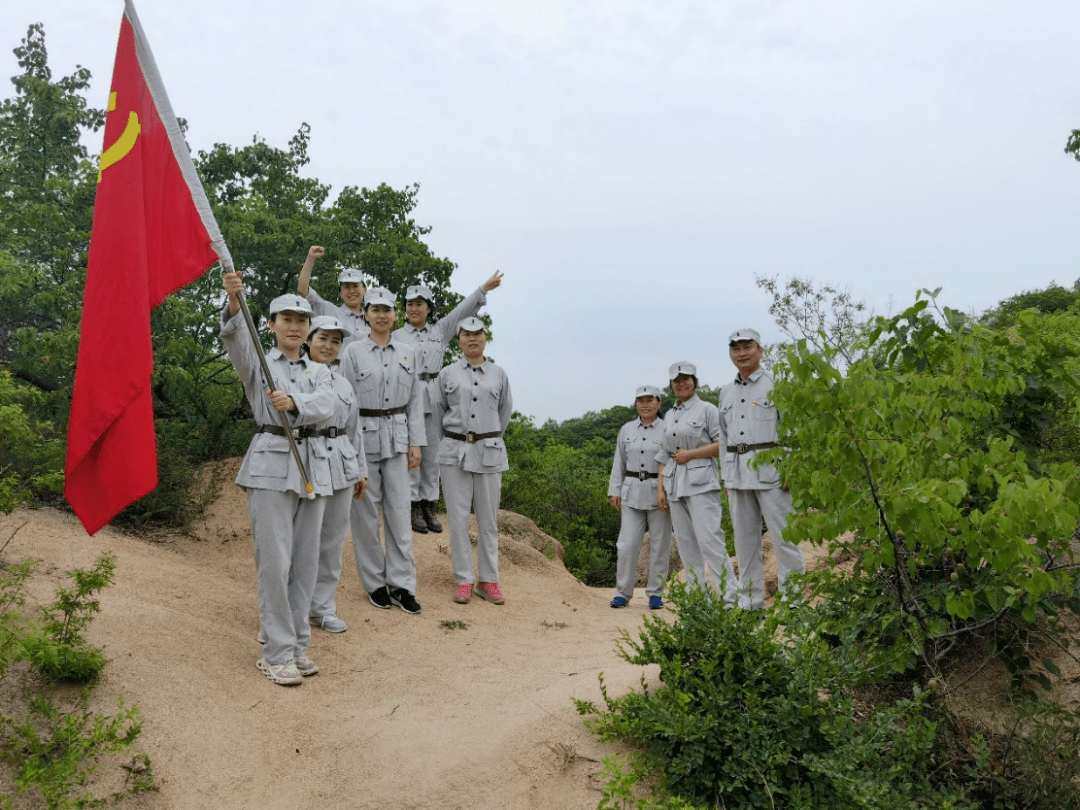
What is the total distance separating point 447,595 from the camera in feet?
26.9

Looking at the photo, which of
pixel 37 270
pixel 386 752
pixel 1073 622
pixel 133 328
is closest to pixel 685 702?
pixel 386 752

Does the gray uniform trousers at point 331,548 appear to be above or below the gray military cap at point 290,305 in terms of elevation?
below

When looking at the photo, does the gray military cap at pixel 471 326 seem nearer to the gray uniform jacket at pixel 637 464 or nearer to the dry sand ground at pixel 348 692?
the gray uniform jacket at pixel 637 464

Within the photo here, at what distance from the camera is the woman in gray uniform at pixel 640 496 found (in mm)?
9203

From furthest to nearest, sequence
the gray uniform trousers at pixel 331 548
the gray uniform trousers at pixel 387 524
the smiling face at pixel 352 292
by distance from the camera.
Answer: the smiling face at pixel 352 292
the gray uniform trousers at pixel 387 524
the gray uniform trousers at pixel 331 548

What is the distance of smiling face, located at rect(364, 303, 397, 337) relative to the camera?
7.66m

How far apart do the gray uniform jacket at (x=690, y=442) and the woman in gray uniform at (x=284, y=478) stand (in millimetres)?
3587

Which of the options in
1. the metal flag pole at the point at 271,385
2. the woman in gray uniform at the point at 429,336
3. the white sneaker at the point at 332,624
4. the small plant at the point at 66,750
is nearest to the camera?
the small plant at the point at 66,750

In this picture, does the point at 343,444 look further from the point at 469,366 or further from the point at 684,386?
the point at 684,386

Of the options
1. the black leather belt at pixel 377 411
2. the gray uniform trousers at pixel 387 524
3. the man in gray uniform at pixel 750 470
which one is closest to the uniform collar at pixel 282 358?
the black leather belt at pixel 377 411

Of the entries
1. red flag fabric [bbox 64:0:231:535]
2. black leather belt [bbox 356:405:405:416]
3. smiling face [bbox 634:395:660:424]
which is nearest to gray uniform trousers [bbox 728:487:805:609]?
smiling face [bbox 634:395:660:424]

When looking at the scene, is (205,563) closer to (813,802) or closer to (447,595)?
(447,595)

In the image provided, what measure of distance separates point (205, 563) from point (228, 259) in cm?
456

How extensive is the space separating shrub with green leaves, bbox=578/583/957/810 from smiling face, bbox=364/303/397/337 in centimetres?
412
